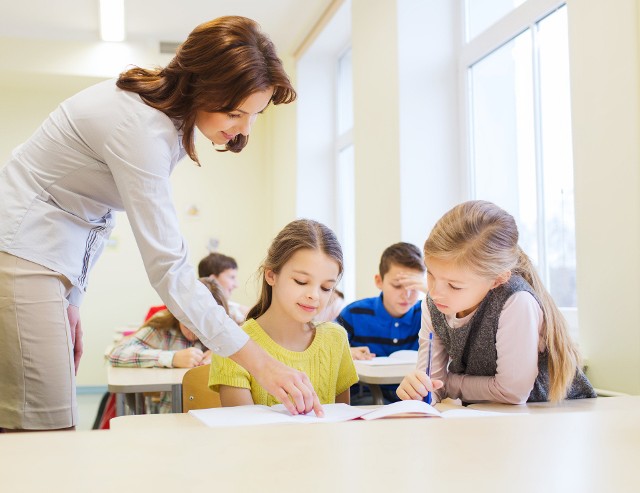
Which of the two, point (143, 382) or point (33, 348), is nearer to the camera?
point (33, 348)

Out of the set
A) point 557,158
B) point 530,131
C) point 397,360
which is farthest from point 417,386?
point 530,131

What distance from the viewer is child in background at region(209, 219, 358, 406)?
1820 millimetres

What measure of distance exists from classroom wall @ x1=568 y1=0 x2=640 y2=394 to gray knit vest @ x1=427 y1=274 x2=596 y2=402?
0.75 meters

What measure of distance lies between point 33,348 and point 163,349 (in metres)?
1.72

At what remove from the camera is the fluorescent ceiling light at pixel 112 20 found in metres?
5.48

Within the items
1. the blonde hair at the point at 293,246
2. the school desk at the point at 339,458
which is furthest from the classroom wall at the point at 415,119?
the school desk at the point at 339,458

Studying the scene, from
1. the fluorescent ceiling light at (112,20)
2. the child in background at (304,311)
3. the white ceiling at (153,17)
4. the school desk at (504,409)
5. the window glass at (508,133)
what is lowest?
the school desk at (504,409)

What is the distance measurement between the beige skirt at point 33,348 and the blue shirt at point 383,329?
5.84 ft

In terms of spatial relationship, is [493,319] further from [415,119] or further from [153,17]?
[153,17]

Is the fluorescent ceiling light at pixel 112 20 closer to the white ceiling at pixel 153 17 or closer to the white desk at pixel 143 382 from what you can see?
the white ceiling at pixel 153 17

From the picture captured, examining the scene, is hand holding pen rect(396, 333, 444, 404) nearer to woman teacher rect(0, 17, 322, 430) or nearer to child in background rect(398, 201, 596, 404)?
child in background rect(398, 201, 596, 404)

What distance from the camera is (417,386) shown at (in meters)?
1.49

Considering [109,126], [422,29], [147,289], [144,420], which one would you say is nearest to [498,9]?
[422,29]

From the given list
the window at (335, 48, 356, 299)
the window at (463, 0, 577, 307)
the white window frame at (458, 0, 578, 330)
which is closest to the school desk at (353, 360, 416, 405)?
the white window frame at (458, 0, 578, 330)
